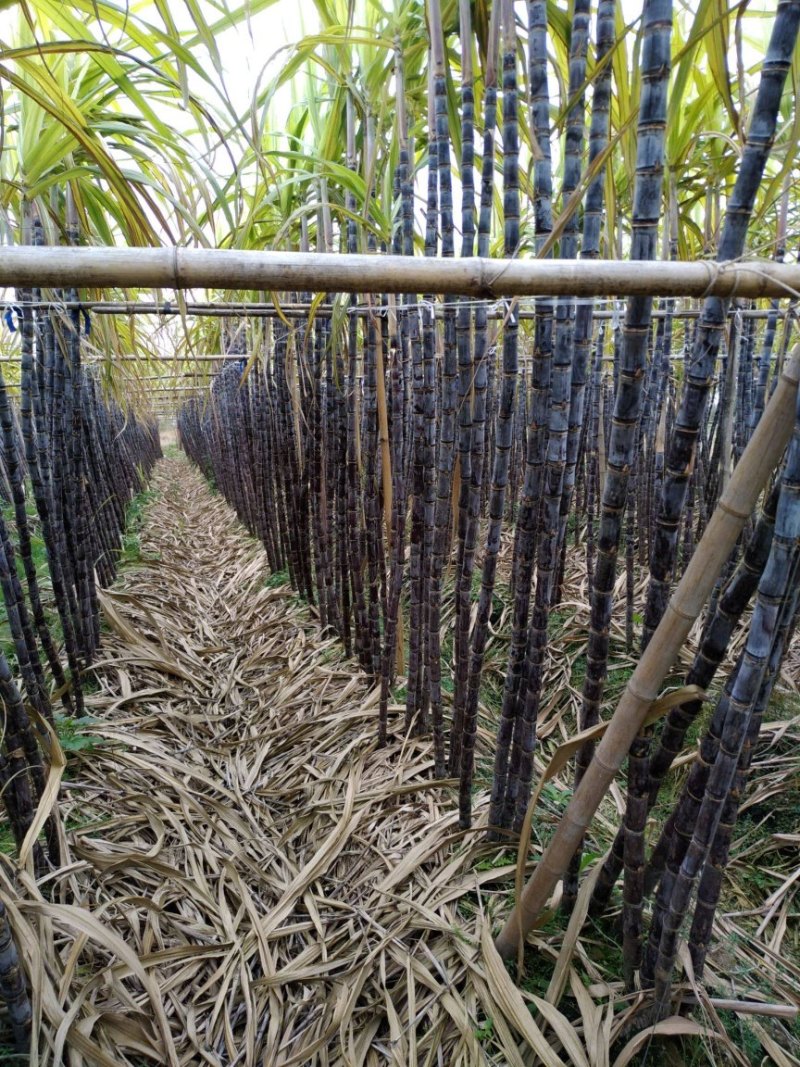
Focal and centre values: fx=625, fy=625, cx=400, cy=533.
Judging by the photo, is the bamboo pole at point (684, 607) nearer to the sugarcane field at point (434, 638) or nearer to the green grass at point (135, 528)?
the sugarcane field at point (434, 638)

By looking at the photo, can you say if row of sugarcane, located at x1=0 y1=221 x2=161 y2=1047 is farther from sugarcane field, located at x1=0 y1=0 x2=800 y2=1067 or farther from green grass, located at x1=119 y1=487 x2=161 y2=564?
green grass, located at x1=119 y1=487 x2=161 y2=564

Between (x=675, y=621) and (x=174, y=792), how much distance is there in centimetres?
159

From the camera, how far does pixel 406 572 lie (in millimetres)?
3182

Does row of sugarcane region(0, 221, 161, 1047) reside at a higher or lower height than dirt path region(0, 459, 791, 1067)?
higher

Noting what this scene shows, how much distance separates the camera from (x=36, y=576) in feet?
7.13

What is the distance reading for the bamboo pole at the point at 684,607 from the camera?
0.62m

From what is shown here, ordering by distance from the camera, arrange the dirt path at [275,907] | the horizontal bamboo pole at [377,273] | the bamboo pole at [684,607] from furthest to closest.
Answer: the dirt path at [275,907]
the bamboo pole at [684,607]
the horizontal bamboo pole at [377,273]

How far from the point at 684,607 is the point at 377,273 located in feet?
1.59

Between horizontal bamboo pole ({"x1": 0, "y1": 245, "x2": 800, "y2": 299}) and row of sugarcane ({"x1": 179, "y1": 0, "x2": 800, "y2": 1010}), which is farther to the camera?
row of sugarcane ({"x1": 179, "y1": 0, "x2": 800, "y2": 1010})

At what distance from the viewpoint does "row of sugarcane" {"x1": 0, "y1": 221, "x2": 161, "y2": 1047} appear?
1.12 meters

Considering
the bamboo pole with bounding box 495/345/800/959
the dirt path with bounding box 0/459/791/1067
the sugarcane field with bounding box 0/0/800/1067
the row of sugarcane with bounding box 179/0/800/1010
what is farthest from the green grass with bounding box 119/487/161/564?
the bamboo pole with bounding box 495/345/800/959

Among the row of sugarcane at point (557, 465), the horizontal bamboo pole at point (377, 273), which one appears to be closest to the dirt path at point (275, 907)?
the row of sugarcane at point (557, 465)

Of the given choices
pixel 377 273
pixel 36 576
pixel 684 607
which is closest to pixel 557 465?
pixel 684 607

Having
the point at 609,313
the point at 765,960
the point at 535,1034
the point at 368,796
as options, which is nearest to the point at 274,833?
the point at 368,796
